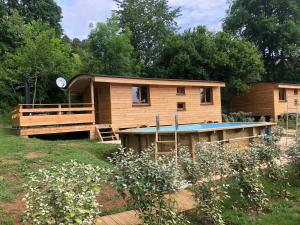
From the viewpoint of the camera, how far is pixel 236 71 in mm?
26844

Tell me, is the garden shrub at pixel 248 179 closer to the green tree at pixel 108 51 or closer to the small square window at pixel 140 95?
the small square window at pixel 140 95

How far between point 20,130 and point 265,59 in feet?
104

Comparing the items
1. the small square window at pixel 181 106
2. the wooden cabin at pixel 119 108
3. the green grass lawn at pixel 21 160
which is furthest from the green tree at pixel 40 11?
the green grass lawn at pixel 21 160

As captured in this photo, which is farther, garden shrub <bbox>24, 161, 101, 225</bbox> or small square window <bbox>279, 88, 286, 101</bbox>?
small square window <bbox>279, 88, 286, 101</bbox>

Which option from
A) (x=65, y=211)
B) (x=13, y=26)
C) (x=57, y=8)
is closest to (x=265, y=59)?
(x=57, y=8)

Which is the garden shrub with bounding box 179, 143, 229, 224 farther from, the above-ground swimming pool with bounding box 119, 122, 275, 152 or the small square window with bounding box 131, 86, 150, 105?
the small square window with bounding box 131, 86, 150, 105

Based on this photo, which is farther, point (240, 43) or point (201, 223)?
point (240, 43)

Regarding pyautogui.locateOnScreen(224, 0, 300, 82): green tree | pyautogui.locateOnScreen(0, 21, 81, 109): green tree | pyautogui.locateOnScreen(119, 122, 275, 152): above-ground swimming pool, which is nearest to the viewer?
pyautogui.locateOnScreen(119, 122, 275, 152): above-ground swimming pool

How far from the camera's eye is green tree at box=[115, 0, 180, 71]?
110ft

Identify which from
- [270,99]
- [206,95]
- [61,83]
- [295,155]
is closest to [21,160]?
[295,155]

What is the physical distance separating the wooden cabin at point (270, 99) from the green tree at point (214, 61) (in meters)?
1.36

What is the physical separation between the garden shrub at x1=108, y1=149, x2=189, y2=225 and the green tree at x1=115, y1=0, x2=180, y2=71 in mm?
28683

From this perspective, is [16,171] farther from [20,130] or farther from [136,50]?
[136,50]

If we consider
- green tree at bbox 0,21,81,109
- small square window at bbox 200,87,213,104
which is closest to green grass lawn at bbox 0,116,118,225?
green tree at bbox 0,21,81,109
